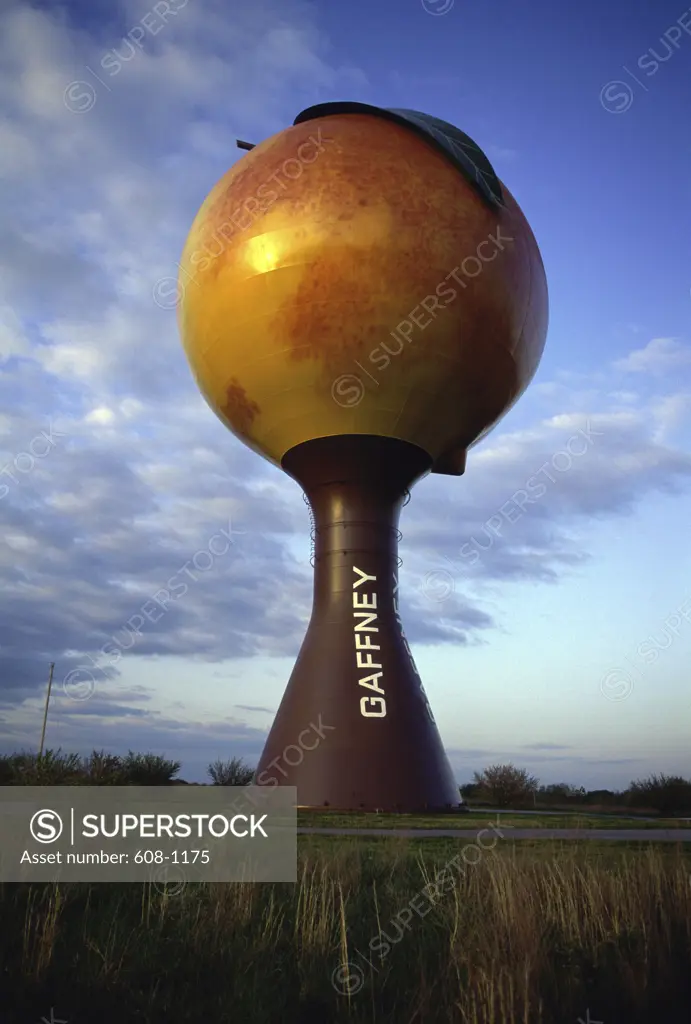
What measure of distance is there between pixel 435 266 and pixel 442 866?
33.6 feet

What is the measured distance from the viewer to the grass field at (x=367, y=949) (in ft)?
13.0

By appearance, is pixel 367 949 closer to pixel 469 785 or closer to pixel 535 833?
pixel 535 833

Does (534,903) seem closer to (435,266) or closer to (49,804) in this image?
(49,804)

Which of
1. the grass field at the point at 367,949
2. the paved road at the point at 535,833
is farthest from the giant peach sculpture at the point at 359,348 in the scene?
the grass field at the point at 367,949

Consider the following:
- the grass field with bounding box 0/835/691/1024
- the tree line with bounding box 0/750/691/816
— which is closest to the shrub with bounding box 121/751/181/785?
the tree line with bounding box 0/750/691/816

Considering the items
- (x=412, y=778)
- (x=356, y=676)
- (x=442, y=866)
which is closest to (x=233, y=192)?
(x=356, y=676)

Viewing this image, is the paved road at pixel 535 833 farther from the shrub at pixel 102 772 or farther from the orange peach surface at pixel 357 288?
the orange peach surface at pixel 357 288

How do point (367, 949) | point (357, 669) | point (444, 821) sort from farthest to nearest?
point (357, 669) → point (444, 821) → point (367, 949)

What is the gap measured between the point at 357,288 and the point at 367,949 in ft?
36.3

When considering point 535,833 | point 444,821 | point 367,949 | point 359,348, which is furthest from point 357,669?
point 367,949

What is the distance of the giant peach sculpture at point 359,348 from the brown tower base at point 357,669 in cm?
3

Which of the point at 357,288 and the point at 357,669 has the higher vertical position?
the point at 357,288

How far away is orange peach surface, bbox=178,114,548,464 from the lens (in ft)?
45.5

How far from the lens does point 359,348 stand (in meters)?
14.1
